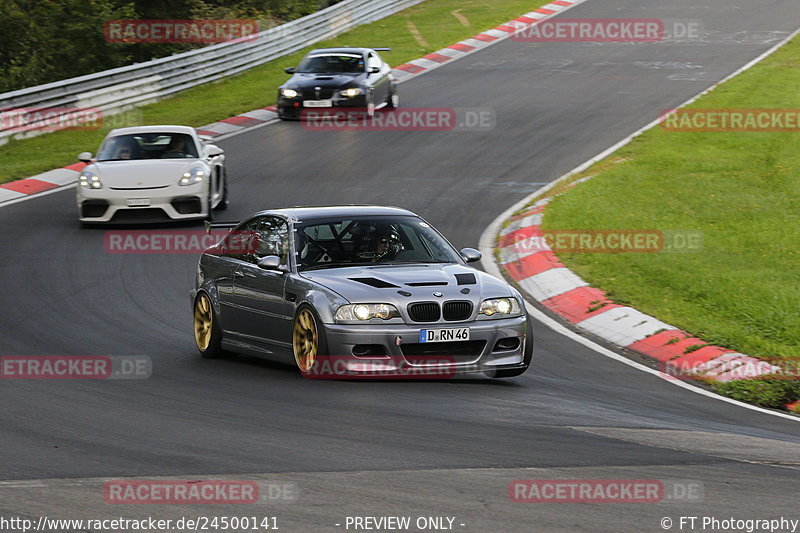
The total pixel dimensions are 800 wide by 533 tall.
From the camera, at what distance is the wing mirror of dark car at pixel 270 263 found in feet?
33.8

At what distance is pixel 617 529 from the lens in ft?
18.9

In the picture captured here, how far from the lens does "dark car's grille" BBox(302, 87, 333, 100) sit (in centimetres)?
2708

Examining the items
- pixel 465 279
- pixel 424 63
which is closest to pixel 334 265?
pixel 465 279

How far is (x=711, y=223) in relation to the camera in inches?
648

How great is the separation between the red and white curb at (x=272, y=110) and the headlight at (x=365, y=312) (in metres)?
12.2

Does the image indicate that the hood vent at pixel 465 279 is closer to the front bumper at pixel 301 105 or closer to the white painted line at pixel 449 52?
the front bumper at pixel 301 105

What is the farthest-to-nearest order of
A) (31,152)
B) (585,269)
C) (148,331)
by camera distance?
(31,152) < (585,269) < (148,331)

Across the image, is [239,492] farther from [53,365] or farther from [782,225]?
[782,225]

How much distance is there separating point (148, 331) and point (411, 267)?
3166 mm

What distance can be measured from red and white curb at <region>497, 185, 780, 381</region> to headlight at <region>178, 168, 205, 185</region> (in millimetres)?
4374

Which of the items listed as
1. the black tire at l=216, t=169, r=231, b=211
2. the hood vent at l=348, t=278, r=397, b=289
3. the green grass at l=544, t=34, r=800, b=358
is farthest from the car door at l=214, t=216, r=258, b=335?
the black tire at l=216, t=169, r=231, b=211

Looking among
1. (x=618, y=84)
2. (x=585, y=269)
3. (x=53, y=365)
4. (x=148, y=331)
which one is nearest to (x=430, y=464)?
(x=53, y=365)

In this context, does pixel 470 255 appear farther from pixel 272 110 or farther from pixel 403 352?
pixel 272 110

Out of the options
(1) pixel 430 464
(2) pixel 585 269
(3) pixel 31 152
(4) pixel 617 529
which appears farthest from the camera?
(3) pixel 31 152
